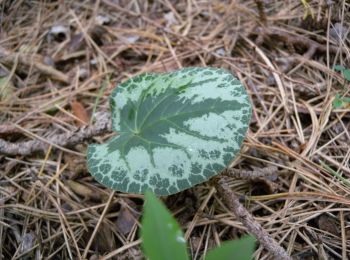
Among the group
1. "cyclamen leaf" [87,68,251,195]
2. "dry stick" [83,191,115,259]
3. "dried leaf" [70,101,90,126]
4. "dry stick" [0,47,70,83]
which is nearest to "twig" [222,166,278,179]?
"cyclamen leaf" [87,68,251,195]

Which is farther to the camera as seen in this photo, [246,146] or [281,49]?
[281,49]

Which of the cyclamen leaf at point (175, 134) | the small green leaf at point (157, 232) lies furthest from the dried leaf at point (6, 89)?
the small green leaf at point (157, 232)

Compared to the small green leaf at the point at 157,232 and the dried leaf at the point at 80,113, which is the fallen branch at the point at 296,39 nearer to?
the dried leaf at the point at 80,113

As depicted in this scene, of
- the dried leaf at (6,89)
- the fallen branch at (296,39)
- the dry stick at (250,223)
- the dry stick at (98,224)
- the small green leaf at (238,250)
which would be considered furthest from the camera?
the dried leaf at (6,89)

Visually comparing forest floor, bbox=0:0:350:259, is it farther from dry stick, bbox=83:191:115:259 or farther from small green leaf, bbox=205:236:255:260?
small green leaf, bbox=205:236:255:260

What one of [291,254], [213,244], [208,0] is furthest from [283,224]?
[208,0]

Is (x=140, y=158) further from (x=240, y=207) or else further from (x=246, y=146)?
(x=246, y=146)
